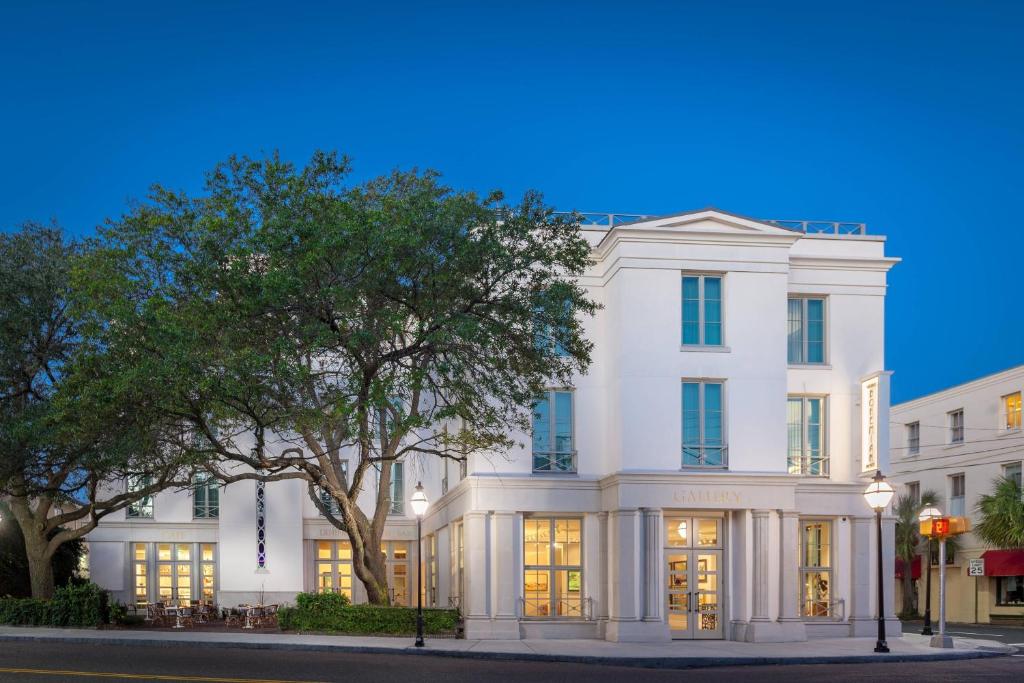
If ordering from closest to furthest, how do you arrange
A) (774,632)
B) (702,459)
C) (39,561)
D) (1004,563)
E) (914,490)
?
1. (774,632)
2. (702,459)
3. (39,561)
4. (1004,563)
5. (914,490)

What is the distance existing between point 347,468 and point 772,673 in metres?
24.2

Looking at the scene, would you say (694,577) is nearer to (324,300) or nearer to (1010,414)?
(324,300)

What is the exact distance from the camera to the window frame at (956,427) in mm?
50594

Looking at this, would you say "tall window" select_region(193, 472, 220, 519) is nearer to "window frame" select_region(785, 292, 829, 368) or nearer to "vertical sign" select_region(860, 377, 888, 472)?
"window frame" select_region(785, 292, 829, 368)

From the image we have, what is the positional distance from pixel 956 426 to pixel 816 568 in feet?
76.8

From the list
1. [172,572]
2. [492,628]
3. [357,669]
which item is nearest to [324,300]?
[357,669]

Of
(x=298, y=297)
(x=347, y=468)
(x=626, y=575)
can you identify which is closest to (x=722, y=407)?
(x=626, y=575)

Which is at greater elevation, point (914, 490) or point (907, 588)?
point (914, 490)

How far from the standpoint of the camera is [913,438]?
183 ft

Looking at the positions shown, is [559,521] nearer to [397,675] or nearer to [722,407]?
[722,407]

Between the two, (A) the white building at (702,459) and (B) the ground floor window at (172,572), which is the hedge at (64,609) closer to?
(A) the white building at (702,459)

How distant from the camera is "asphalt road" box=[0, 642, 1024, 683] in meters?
18.5

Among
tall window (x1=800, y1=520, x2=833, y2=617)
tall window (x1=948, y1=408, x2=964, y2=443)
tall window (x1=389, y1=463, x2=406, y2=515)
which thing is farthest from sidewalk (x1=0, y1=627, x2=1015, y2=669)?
tall window (x1=948, y1=408, x2=964, y2=443)

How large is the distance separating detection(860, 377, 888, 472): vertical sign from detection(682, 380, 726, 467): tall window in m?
3.85
